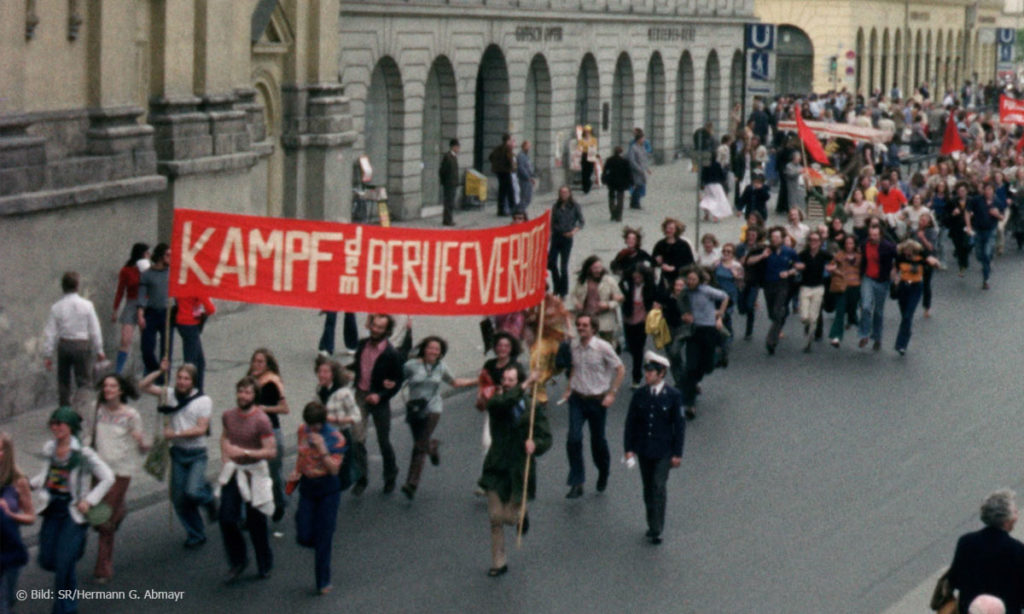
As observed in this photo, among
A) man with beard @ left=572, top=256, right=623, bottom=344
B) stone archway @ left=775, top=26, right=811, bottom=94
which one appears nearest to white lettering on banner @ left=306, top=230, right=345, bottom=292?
man with beard @ left=572, top=256, right=623, bottom=344

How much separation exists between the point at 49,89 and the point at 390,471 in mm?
6054

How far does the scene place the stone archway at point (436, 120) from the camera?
37.6m

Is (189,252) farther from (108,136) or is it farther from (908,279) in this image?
(908,279)

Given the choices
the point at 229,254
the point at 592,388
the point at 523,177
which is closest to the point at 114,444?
the point at 229,254

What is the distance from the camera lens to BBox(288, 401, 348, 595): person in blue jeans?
41.4 ft

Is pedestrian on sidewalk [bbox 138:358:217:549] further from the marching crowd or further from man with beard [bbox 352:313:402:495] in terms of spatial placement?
man with beard [bbox 352:313:402:495]

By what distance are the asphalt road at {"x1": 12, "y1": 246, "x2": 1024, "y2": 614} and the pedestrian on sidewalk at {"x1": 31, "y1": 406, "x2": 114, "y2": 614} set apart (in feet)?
1.04

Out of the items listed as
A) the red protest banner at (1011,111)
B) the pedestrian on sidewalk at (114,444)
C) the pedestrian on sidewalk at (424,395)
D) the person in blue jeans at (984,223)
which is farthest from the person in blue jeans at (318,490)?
the red protest banner at (1011,111)

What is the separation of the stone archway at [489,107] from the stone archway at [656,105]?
11.6m

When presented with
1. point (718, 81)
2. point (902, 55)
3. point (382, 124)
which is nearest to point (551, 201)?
point (382, 124)

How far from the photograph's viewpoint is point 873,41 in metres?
82.2

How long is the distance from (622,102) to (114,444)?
37.6m

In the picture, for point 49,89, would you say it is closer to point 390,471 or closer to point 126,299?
point 126,299

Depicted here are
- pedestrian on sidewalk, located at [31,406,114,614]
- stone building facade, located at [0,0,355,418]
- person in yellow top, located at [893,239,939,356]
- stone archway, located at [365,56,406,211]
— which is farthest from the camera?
stone archway, located at [365,56,406,211]
